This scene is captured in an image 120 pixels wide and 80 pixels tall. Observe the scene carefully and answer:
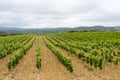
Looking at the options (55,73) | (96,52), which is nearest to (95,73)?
(55,73)

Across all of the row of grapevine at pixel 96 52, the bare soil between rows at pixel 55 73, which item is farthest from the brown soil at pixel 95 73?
the row of grapevine at pixel 96 52

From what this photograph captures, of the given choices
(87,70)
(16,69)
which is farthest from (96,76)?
(16,69)

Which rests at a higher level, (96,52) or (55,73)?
(96,52)

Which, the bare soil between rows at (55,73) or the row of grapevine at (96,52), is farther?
the row of grapevine at (96,52)

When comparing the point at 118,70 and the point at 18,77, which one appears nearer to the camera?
the point at 18,77

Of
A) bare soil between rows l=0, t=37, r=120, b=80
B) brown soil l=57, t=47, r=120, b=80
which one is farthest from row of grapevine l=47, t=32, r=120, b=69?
bare soil between rows l=0, t=37, r=120, b=80

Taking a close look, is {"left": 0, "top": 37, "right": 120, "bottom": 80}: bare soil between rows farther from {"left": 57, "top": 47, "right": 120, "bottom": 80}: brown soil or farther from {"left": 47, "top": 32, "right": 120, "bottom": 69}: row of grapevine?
{"left": 47, "top": 32, "right": 120, "bottom": 69}: row of grapevine

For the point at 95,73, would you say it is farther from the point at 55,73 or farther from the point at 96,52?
the point at 96,52

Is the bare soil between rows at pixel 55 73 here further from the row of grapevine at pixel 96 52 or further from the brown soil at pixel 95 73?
the row of grapevine at pixel 96 52

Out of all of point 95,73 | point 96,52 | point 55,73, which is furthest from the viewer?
point 96,52

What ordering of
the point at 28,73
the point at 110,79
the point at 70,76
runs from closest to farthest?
the point at 110,79, the point at 70,76, the point at 28,73

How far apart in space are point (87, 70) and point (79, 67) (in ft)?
4.14

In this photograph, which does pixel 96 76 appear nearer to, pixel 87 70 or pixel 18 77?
pixel 87 70

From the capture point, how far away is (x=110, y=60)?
18.9m
